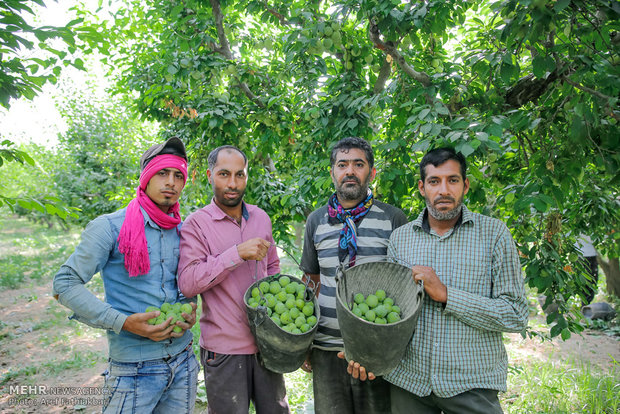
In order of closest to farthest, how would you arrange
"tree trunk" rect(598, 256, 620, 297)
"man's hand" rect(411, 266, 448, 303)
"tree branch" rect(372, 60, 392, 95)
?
"man's hand" rect(411, 266, 448, 303) → "tree branch" rect(372, 60, 392, 95) → "tree trunk" rect(598, 256, 620, 297)

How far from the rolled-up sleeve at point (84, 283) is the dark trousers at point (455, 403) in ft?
5.01

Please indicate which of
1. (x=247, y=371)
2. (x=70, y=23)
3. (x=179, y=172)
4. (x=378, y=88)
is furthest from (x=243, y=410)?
(x=378, y=88)

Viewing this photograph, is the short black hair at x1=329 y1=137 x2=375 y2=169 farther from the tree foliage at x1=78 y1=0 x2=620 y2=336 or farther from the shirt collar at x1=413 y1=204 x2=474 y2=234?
the shirt collar at x1=413 y1=204 x2=474 y2=234

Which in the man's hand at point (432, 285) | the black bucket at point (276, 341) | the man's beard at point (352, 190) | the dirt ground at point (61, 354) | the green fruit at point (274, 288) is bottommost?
the dirt ground at point (61, 354)

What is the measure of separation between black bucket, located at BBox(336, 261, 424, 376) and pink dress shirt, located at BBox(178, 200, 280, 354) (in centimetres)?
63

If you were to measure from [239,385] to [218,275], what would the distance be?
26.2 inches

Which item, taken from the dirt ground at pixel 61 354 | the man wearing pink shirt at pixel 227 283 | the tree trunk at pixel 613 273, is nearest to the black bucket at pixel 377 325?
the man wearing pink shirt at pixel 227 283


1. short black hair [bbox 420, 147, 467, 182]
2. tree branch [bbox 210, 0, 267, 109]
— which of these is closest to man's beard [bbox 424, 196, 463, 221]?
short black hair [bbox 420, 147, 467, 182]

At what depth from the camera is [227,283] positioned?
7.43 ft

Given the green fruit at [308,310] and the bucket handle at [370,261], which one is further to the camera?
the green fruit at [308,310]

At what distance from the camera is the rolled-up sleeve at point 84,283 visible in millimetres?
1876

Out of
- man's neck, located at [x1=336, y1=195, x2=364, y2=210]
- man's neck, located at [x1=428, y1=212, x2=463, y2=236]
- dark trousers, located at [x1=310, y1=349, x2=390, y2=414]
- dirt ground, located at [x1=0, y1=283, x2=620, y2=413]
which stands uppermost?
man's neck, located at [x1=336, y1=195, x2=364, y2=210]

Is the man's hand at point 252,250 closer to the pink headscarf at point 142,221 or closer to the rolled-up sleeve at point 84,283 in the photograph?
the pink headscarf at point 142,221

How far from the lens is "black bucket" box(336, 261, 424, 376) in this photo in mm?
1688
